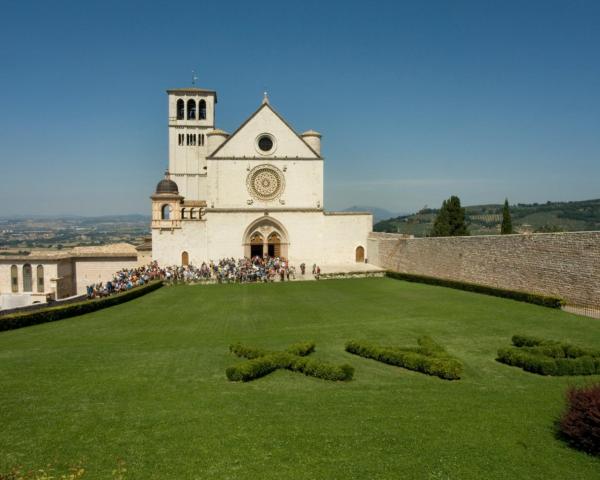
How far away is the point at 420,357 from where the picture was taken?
11508 millimetres

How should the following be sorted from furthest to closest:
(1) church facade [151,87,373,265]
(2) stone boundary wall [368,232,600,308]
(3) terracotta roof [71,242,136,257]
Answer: (1) church facade [151,87,373,265]
(3) terracotta roof [71,242,136,257]
(2) stone boundary wall [368,232,600,308]

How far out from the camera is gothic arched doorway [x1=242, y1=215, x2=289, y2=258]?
3797 cm

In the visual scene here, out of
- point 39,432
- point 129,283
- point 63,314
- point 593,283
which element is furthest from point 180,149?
point 39,432

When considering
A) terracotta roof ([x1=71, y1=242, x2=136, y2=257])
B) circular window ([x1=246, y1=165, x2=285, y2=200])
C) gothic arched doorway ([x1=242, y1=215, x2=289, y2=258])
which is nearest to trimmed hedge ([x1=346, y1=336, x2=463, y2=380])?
gothic arched doorway ([x1=242, y1=215, x2=289, y2=258])

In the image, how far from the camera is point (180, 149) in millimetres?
47719

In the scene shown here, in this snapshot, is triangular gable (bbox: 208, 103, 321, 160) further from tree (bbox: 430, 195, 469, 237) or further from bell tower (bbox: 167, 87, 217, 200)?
tree (bbox: 430, 195, 469, 237)

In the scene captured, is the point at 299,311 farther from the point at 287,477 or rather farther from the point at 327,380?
the point at 287,477

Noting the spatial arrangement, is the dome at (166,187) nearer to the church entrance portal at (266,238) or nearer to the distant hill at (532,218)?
the church entrance portal at (266,238)

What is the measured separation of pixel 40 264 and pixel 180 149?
61.3 ft

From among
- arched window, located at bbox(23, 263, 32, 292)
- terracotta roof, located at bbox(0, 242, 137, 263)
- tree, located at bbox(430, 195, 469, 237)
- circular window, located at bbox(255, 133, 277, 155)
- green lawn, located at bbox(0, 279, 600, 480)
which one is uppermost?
circular window, located at bbox(255, 133, 277, 155)

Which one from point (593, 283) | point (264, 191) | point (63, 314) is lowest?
point (63, 314)

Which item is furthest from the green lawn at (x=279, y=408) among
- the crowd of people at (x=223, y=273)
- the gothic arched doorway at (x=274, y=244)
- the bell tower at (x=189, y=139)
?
the bell tower at (x=189, y=139)

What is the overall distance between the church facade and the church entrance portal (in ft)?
0.26

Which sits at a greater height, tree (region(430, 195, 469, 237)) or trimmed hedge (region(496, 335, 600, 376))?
tree (region(430, 195, 469, 237))
